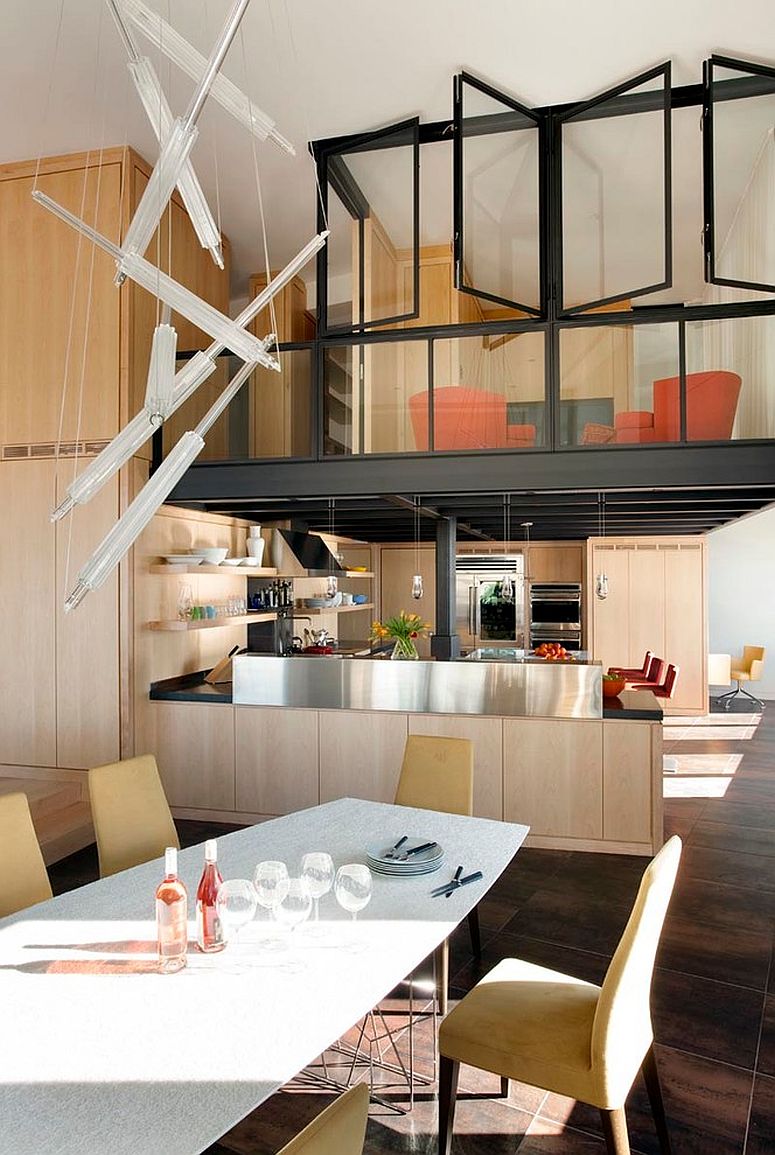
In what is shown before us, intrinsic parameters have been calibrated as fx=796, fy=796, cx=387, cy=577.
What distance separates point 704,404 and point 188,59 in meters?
3.60

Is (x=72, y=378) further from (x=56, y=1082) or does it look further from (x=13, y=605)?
(x=56, y=1082)

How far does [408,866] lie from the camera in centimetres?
254

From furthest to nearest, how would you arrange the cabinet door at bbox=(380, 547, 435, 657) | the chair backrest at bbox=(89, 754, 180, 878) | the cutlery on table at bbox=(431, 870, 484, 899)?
1. the cabinet door at bbox=(380, 547, 435, 657)
2. the chair backrest at bbox=(89, 754, 180, 878)
3. the cutlery on table at bbox=(431, 870, 484, 899)

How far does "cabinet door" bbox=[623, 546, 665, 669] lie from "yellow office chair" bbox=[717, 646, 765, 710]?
1.42 metres

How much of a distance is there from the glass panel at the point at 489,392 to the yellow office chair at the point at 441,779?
2334mm

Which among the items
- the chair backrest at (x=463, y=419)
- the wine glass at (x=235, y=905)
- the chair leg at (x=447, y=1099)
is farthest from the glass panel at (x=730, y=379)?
the wine glass at (x=235, y=905)

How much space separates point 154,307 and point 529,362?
2.85 metres

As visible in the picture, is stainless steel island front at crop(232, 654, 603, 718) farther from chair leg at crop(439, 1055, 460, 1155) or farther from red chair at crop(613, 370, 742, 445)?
chair leg at crop(439, 1055, 460, 1155)

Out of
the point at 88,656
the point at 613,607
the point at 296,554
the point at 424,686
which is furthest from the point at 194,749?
the point at 613,607

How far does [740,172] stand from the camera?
5.46 metres

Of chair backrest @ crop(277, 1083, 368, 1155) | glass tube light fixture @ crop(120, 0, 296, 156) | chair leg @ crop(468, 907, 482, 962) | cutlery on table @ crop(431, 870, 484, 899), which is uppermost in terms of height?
glass tube light fixture @ crop(120, 0, 296, 156)

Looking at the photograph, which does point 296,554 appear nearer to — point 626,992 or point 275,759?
point 275,759

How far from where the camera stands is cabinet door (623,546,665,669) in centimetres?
1034

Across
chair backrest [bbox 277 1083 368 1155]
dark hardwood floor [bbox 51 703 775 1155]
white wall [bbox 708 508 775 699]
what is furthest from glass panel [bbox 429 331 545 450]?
white wall [bbox 708 508 775 699]
